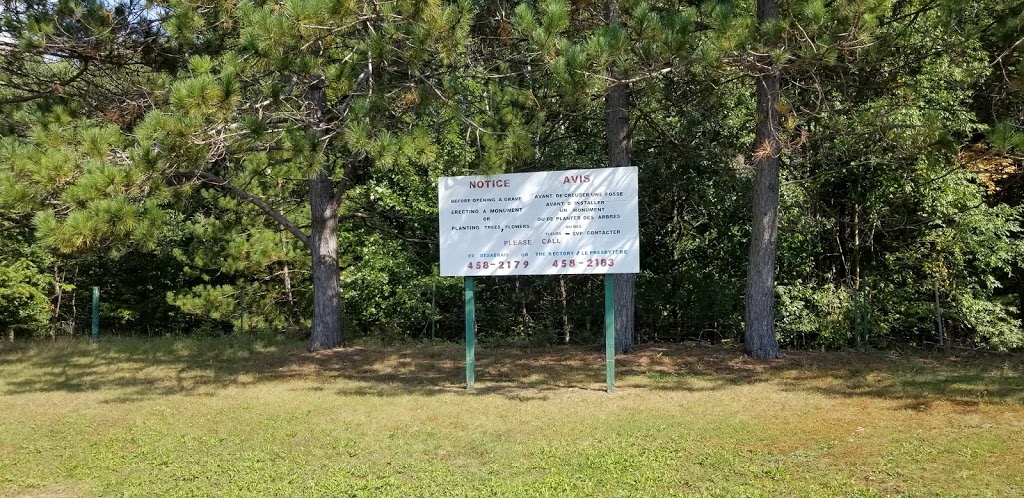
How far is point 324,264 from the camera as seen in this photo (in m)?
12.3

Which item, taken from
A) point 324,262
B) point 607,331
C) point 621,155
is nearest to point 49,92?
point 324,262

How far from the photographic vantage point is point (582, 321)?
1462 centimetres

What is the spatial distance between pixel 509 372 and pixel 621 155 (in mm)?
3283

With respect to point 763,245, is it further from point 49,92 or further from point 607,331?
point 49,92

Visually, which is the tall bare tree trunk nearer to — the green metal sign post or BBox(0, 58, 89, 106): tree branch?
BBox(0, 58, 89, 106): tree branch

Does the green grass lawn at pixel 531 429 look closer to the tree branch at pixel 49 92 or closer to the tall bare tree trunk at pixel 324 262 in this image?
the tall bare tree trunk at pixel 324 262

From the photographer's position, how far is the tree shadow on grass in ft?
28.2

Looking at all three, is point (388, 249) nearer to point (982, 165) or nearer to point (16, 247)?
point (16, 247)

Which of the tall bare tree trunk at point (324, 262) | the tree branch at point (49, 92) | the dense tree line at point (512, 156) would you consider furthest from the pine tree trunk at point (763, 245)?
the tree branch at point (49, 92)

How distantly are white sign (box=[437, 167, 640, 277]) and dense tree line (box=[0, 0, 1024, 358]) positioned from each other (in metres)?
0.65

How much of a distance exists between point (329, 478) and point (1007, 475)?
4606mm

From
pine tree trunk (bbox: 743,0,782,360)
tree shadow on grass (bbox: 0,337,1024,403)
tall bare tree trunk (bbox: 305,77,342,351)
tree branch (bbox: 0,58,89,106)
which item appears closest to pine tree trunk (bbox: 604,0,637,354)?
tree shadow on grass (bbox: 0,337,1024,403)

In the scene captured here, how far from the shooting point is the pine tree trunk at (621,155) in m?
10.7

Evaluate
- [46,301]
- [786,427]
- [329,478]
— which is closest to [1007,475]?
[786,427]
